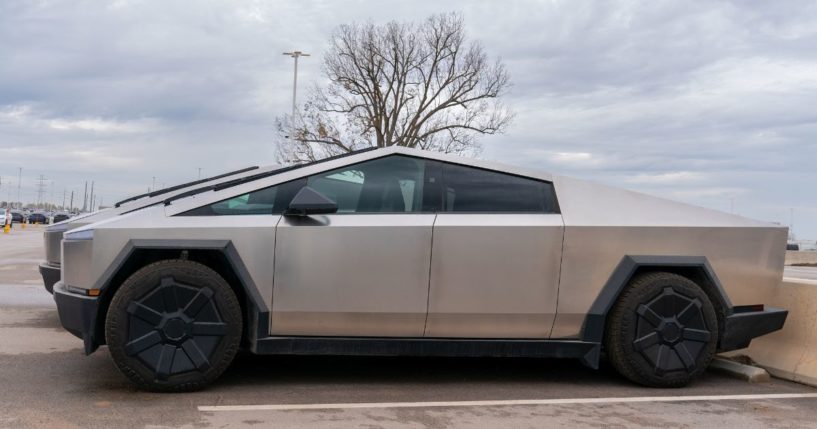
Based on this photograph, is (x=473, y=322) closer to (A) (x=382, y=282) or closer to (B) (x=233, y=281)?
(A) (x=382, y=282)

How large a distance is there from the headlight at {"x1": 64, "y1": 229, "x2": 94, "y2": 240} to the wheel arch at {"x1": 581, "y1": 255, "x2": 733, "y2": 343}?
3.11 metres

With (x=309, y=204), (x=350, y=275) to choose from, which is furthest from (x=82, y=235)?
(x=350, y=275)

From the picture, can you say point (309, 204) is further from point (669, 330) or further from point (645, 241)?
point (669, 330)

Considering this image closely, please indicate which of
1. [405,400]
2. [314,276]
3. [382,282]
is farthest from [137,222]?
[405,400]

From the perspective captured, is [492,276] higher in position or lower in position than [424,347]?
higher

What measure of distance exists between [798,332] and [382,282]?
3263mm

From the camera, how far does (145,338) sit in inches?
159

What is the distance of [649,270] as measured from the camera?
4.59 meters

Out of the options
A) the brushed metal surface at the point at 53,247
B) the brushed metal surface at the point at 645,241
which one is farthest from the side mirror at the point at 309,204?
the brushed metal surface at the point at 53,247

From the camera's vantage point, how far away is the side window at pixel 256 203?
4.26 metres

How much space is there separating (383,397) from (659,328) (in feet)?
6.04

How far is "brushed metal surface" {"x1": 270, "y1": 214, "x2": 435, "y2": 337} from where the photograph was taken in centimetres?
419

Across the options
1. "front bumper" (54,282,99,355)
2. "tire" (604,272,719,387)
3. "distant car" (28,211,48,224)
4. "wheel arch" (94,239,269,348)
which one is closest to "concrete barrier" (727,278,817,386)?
"tire" (604,272,719,387)

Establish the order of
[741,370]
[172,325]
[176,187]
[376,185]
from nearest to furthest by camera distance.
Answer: [172,325], [376,185], [741,370], [176,187]
